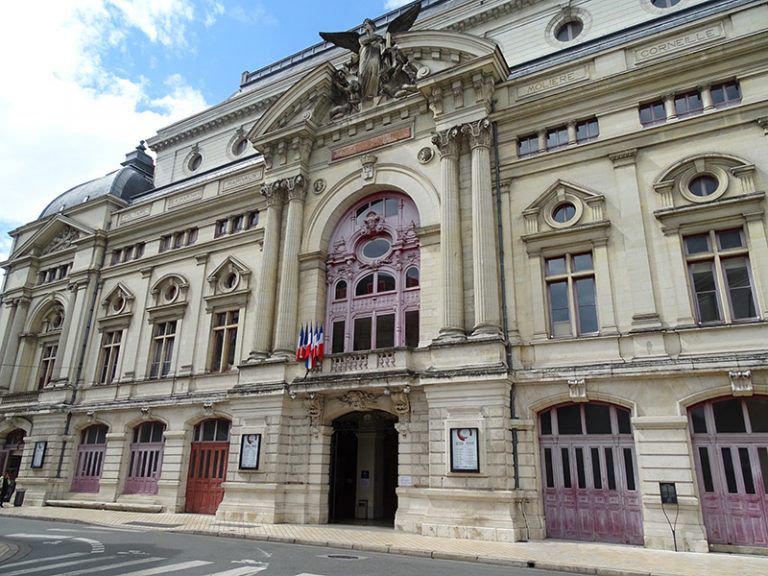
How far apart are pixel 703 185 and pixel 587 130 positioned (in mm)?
4190

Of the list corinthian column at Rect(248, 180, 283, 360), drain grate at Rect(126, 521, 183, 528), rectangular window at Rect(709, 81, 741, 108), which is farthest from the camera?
corinthian column at Rect(248, 180, 283, 360)

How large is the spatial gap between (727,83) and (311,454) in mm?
18080

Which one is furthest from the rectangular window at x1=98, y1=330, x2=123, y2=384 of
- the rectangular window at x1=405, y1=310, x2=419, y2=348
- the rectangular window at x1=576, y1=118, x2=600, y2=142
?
the rectangular window at x1=576, y1=118, x2=600, y2=142

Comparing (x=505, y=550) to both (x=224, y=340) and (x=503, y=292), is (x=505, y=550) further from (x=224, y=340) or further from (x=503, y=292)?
(x=224, y=340)

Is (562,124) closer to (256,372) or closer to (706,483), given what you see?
(706,483)

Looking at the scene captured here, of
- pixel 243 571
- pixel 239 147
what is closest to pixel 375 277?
pixel 243 571

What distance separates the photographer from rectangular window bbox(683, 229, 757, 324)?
1523 cm

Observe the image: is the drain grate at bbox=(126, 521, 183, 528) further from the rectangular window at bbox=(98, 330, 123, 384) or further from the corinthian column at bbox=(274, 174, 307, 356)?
the rectangular window at bbox=(98, 330, 123, 384)

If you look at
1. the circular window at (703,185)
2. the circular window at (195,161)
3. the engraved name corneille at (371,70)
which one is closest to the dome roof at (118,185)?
the circular window at (195,161)

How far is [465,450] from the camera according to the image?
16.4 m

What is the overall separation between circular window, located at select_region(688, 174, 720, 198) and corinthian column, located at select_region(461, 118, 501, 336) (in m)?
6.02

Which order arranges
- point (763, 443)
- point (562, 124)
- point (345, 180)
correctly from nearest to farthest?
point (763, 443), point (562, 124), point (345, 180)

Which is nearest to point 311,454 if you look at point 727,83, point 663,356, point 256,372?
point 256,372

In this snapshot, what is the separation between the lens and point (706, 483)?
14398mm
